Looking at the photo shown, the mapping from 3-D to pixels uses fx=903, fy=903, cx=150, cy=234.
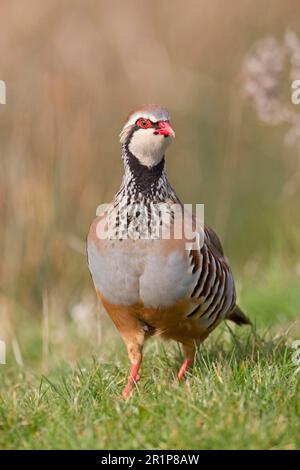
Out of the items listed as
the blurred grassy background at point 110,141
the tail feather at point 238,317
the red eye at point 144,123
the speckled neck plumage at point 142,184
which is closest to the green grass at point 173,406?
the tail feather at point 238,317

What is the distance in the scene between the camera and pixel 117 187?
8531 mm

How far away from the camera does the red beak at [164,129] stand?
407 cm

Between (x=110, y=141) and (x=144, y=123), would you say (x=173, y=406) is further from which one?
(x=110, y=141)

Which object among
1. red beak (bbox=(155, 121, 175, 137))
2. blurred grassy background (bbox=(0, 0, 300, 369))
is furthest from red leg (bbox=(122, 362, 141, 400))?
blurred grassy background (bbox=(0, 0, 300, 369))

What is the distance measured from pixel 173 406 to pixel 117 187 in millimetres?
5152

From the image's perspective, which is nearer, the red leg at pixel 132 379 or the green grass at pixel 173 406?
the green grass at pixel 173 406

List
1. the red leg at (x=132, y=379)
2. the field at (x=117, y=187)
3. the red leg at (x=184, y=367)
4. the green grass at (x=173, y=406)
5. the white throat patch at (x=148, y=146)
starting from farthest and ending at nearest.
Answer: the red leg at (x=184, y=367) → the white throat patch at (x=148, y=146) → the red leg at (x=132, y=379) → the field at (x=117, y=187) → the green grass at (x=173, y=406)

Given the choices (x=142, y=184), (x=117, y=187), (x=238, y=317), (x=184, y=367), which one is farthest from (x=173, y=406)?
(x=117, y=187)

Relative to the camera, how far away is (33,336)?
7031 millimetres

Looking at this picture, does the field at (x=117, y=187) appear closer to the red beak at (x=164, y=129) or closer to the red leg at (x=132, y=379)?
the red leg at (x=132, y=379)

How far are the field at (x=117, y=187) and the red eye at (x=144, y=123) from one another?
114 centimetres

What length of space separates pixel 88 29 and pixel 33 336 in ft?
15.9

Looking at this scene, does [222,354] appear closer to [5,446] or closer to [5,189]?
[5,446]

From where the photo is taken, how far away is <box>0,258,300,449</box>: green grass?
3.29 m
